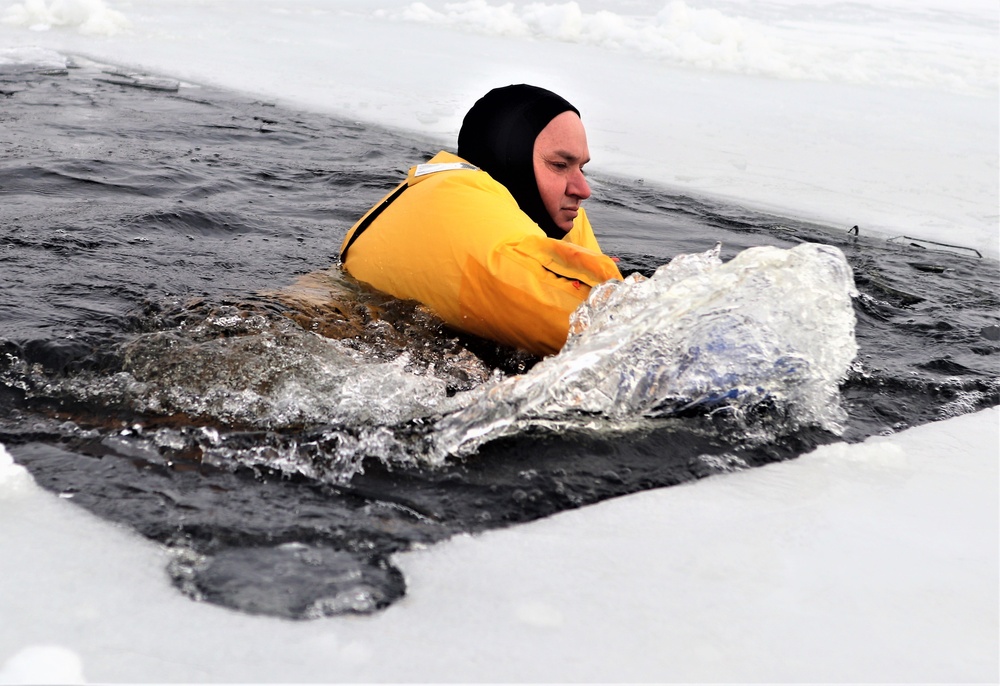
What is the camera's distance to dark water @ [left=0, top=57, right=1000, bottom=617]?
2148mm

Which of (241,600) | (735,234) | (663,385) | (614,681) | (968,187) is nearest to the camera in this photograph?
(614,681)

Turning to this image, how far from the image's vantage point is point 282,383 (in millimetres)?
2854

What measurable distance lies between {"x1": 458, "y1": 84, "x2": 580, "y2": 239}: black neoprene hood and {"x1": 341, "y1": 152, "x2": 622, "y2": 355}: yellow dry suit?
15 cm

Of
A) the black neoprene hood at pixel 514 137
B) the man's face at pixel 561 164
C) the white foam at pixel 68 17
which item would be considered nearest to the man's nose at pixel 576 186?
the man's face at pixel 561 164

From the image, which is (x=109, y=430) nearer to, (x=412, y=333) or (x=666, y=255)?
(x=412, y=333)

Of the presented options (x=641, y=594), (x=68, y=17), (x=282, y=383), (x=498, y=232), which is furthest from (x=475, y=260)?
(x=68, y=17)

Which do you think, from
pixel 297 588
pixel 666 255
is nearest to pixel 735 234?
pixel 666 255

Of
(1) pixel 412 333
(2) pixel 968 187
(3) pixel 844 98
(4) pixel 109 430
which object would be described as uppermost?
(3) pixel 844 98

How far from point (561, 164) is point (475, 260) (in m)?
0.77

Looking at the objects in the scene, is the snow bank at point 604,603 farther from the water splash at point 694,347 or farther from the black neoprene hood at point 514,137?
the black neoprene hood at point 514,137

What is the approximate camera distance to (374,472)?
2.44 metres

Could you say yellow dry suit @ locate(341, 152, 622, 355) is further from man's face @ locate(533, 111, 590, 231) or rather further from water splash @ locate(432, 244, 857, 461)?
man's face @ locate(533, 111, 590, 231)

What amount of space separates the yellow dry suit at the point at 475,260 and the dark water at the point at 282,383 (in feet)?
0.40

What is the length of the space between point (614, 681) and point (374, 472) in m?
0.97
